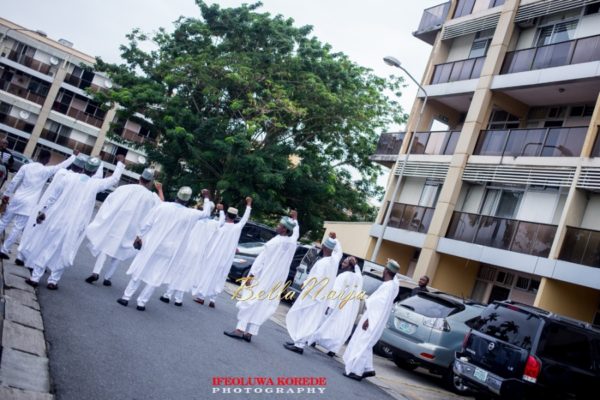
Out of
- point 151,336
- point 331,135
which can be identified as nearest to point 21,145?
point 331,135

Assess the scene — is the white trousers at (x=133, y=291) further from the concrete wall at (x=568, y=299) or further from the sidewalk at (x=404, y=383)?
the concrete wall at (x=568, y=299)

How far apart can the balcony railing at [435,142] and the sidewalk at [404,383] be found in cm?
1199

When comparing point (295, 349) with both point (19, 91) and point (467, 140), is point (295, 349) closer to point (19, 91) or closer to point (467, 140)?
point (467, 140)

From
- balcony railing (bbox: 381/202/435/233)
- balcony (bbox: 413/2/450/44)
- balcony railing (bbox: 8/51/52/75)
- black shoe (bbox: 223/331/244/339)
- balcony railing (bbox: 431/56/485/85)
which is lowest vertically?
black shoe (bbox: 223/331/244/339)

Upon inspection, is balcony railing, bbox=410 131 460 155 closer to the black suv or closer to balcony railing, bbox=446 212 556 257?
balcony railing, bbox=446 212 556 257

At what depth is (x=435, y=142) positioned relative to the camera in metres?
23.7

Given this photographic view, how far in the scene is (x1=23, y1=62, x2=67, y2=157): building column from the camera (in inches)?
2044

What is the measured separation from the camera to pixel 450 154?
2269cm

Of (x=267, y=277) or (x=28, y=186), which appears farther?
(x=28, y=186)

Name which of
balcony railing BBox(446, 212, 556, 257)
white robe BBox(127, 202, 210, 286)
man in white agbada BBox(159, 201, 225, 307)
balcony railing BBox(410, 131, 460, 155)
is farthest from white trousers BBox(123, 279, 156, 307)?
balcony railing BBox(410, 131, 460, 155)

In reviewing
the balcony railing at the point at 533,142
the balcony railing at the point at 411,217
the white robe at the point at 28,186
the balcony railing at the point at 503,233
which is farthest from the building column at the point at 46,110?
the white robe at the point at 28,186

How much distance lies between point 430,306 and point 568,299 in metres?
8.77

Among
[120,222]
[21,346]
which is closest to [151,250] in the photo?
[120,222]

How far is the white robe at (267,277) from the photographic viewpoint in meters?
8.82
